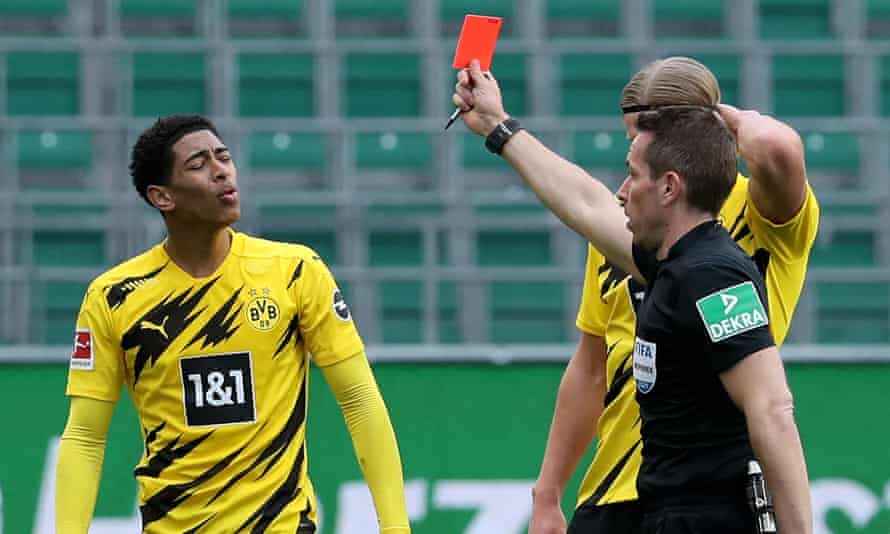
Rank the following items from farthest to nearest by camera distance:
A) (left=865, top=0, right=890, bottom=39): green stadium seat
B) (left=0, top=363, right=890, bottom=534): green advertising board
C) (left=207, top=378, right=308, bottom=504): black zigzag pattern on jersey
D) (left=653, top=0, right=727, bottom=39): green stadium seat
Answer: (left=865, top=0, right=890, bottom=39): green stadium seat → (left=653, top=0, right=727, bottom=39): green stadium seat → (left=0, top=363, right=890, bottom=534): green advertising board → (left=207, top=378, right=308, bottom=504): black zigzag pattern on jersey

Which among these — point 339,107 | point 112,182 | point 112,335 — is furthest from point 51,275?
point 112,335

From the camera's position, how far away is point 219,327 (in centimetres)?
433

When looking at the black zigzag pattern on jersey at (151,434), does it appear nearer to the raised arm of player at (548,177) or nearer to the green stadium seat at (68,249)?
the raised arm of player at (548,177)

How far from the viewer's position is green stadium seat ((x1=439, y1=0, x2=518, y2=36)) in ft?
32.1

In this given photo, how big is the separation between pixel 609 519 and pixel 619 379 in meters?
0.37

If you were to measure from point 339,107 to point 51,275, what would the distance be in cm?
225

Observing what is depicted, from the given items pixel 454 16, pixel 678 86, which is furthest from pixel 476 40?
pixel 454 16

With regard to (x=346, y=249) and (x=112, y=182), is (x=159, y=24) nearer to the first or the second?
(x=112, y=182)

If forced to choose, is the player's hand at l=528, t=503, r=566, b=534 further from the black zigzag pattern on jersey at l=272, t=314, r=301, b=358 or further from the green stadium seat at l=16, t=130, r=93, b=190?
the green stadium seat at l=16, t=130, r=93, b=190

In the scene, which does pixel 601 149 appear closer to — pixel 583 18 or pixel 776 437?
pixel 583 18

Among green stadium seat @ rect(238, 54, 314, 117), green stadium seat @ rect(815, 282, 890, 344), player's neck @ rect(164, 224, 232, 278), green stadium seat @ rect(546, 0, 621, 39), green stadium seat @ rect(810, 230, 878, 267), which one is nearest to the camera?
player's neck @ rect(164, 224, 232, 278)

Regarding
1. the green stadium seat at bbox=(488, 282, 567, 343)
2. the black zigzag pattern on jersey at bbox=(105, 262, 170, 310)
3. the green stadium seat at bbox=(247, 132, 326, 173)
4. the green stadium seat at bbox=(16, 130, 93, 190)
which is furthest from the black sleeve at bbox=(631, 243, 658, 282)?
the green stadium seat at bbox=(16, 130, 93, 190)

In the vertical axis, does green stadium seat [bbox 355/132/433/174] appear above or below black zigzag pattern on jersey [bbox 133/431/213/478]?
above

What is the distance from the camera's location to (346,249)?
8.57 m
